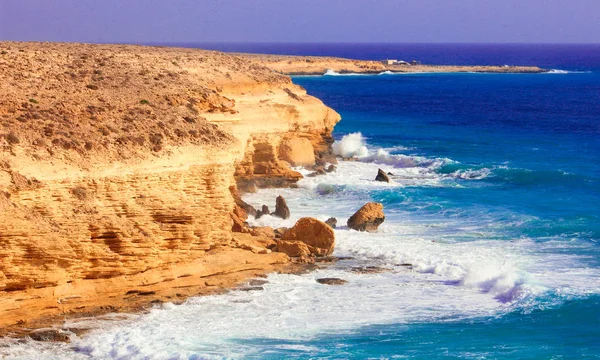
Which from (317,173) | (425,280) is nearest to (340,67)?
(317,173)

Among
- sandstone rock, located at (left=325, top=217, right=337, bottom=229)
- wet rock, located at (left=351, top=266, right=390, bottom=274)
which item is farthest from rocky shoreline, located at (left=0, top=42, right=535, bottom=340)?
wet rock, located at (left=351, top=266, right=390, bottom=274)

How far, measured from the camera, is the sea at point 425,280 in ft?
58.4

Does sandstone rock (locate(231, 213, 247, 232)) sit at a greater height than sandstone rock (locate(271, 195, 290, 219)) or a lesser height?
greater

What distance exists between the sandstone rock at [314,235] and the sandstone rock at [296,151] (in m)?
13.4

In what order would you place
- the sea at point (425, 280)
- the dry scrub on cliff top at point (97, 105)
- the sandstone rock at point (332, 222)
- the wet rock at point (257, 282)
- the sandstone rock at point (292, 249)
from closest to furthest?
the sea at point (425, 280) < the dry scrub on cliff top at point (97, 105) < the wet rock at point (257, 282) < the sandstone rock at point (292, 249) < the sandstone rock at point (332, 222)

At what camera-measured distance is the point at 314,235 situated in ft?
79.1

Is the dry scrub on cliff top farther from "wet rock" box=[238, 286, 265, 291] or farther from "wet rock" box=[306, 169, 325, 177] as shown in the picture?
"wet rock" box=[306, 169, 325, 177]

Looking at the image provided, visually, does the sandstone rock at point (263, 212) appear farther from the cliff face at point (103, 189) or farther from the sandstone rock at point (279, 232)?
the cliff face at point (103, 189)

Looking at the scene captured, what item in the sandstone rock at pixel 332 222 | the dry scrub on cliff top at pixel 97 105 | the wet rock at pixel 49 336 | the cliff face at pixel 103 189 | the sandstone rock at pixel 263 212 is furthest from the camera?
the sandstone rock at pixel 263 212

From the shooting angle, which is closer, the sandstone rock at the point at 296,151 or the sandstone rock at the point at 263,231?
the sandstone rock at the point at 263,231

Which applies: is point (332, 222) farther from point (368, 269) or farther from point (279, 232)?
point (368, 269)

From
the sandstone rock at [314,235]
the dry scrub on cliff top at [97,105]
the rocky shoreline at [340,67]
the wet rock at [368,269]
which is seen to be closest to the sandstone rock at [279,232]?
the sandstone rock at [314,235]

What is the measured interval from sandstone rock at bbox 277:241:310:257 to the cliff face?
0.58 metres

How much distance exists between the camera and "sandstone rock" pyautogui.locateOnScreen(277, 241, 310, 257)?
23266mm
